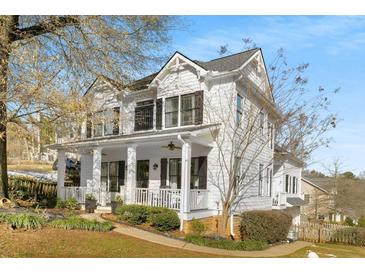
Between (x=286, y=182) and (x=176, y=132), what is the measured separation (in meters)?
11.8

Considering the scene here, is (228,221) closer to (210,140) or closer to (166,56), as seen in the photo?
(210,140)

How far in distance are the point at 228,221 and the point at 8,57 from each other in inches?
313

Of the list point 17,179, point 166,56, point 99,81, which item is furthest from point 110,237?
point 17,179

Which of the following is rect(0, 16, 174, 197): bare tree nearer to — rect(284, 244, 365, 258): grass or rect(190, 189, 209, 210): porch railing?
rect(190, 189, 209, 210): porch railing

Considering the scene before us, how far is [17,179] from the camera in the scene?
14836 mm

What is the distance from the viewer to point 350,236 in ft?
44.9

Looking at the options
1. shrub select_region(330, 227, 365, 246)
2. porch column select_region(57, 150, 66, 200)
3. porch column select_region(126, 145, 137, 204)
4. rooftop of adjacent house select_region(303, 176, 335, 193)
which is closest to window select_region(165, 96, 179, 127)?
porch column select_region(126, 145, 137, 204)

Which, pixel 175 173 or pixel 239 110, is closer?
pixel 239 110

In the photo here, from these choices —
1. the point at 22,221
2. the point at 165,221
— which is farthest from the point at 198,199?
the point at 22,221

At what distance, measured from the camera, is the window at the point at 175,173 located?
42.3 ft

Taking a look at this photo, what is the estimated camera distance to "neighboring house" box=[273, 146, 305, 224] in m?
17.1

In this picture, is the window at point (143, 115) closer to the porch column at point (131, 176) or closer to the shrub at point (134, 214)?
the porch column at point (131, 176)

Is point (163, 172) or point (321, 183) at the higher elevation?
point (163, 172)

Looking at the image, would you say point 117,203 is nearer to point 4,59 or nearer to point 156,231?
point 156,231
